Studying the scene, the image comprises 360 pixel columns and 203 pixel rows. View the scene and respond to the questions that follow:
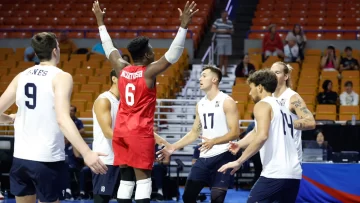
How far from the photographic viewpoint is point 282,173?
7.43 metres

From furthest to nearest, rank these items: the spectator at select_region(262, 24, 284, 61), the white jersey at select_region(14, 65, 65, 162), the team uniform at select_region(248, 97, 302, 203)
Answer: the spectator at select_region(262, 24, 284, 61) → the team uniform at select_region(248, 97, 302, 203) → the white jersey at select_region(14, 65, 65, 162)

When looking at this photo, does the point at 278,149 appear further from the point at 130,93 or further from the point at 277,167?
the point at 130,93

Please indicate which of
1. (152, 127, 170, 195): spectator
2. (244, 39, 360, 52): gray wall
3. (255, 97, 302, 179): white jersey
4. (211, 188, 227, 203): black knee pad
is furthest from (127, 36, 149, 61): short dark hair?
(244, 39, 360, 52): gray wall

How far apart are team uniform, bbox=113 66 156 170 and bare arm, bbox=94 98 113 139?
1418 mm

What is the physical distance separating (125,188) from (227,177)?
241 centimetres

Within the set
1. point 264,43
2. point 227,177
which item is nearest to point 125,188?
point 227,177

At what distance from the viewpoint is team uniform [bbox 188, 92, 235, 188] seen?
31.0 feet

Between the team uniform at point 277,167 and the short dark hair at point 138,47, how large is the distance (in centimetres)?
128

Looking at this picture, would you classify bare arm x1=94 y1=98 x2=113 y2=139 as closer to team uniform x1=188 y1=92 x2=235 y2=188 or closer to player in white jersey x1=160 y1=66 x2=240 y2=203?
player in white jersey x1=160 y1=66 x2=240 y2=203

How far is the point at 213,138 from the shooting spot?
30.6 feet

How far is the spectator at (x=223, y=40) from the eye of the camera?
64.9 feet

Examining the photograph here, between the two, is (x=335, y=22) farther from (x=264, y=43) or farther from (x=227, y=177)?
(x=227, y=177)

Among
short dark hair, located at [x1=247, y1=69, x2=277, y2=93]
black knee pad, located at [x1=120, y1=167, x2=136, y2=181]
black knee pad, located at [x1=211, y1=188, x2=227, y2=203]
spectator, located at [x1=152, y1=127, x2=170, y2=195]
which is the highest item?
short dark hair, located at [x1=247, y1=69, x2=277, y2=93]

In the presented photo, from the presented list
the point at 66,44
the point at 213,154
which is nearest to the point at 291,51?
the point at 66,44
